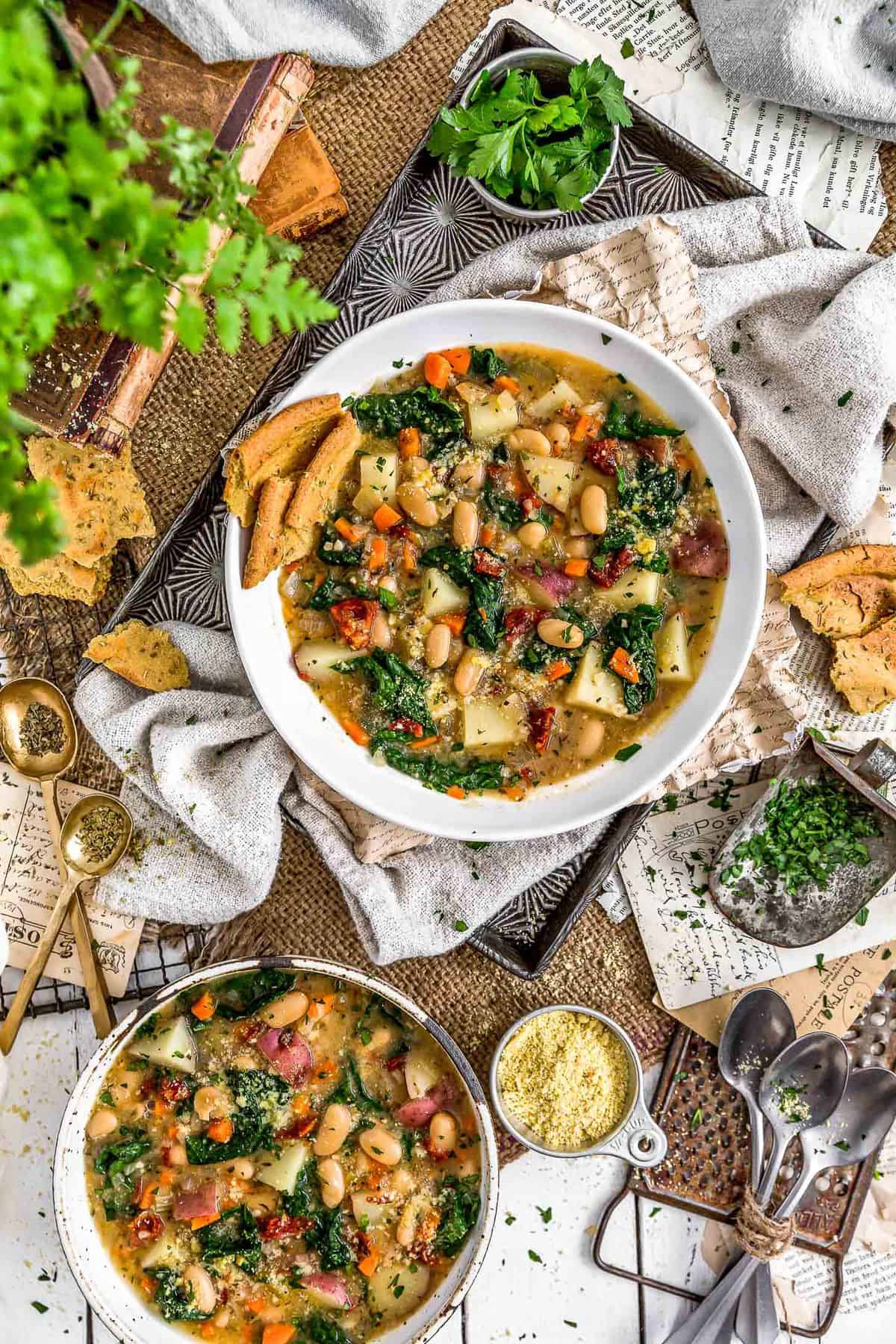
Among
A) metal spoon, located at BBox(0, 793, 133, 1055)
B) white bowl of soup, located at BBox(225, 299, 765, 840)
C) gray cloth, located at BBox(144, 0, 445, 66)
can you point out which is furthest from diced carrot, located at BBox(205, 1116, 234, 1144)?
gray cloth, located at BBox(144, 0, 445, 66)

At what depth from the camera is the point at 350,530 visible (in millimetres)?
4352

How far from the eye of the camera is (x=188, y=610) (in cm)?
486

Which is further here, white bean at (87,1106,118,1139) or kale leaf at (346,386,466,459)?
white bean at (87,1106,118,1139)

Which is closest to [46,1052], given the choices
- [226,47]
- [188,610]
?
[188,610]

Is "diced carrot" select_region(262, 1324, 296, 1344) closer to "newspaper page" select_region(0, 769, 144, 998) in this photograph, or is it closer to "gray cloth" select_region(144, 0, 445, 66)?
"newspaper page" select_region(0, 769, 144, 998)

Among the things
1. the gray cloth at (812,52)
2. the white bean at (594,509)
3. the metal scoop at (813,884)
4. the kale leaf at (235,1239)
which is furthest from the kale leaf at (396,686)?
the gray cloth at (812,52)

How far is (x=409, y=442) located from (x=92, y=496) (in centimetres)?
136

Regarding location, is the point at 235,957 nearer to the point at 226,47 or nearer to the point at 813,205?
the point at 226,47

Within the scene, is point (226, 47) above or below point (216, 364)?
above

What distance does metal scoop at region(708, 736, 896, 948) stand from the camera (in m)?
4.84

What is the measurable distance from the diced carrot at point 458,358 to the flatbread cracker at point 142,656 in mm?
1651

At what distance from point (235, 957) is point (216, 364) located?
2548 mm

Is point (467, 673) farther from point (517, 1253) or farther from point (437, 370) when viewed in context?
point (517, 1253)

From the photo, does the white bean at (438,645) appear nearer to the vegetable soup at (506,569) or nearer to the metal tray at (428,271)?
the vegetable soup at (506,569)
